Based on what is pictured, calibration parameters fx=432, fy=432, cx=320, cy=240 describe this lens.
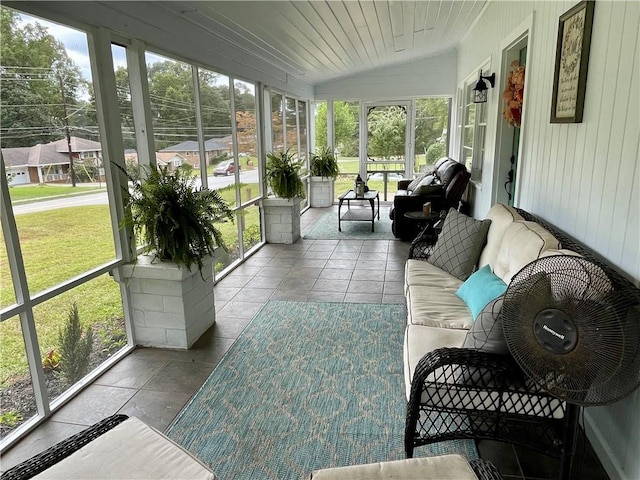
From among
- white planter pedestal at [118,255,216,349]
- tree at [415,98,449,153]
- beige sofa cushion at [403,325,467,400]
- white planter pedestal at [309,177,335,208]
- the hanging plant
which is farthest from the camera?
tree at [415,98,449,153]

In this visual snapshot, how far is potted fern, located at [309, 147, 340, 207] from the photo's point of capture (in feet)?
26.5

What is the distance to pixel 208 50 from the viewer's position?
3.83m

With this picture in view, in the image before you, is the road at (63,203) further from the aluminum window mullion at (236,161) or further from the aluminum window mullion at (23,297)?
the aluminum window mullion at (236,161)

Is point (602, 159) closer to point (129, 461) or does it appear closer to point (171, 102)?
point (129, 461)

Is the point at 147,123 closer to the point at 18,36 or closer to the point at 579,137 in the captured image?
the point at 18,36

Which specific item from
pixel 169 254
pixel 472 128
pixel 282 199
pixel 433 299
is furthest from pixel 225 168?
pixel 472 128

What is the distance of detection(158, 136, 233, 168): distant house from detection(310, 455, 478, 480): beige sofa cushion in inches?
106

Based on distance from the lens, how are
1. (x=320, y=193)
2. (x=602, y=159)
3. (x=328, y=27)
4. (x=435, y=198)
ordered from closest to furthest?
1. (x=602, y=159)
2. (x=328, y=27)
3. (x=435, y=198)
4. (x=320, y=193)

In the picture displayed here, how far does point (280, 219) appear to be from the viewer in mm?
5660

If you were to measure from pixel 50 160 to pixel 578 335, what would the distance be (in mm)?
2515

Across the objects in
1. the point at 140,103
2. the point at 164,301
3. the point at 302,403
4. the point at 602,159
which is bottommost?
the point at 302,403

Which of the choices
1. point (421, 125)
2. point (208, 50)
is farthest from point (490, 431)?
point (421, 125)

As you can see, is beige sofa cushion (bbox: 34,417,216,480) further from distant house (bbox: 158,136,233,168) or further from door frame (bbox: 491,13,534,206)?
door frame (bbox: 491,13,534,206)

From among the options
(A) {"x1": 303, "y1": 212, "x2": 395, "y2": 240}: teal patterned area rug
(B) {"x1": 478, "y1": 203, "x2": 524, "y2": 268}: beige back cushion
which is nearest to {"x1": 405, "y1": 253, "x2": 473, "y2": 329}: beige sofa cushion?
(B) {"x1": 478, "y1": 203, "x2": 524, "y2": 268}: beige back cushion
